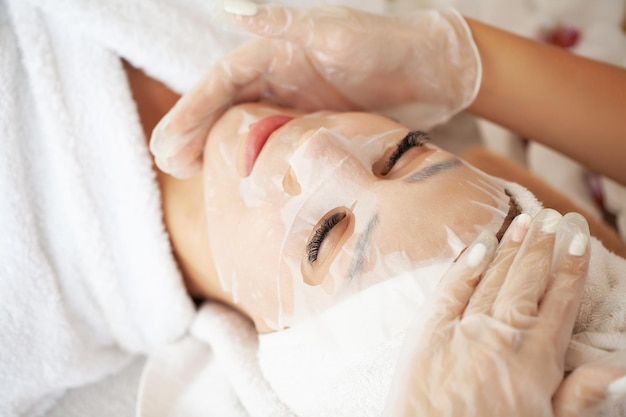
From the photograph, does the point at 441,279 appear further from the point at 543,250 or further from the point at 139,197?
the point at 139,197

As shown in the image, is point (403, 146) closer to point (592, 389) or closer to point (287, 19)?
point (287, 19)

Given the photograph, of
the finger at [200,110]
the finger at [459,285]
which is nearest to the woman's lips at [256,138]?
the finger at [200,110]

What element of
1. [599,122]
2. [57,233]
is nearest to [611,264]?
[599,122]

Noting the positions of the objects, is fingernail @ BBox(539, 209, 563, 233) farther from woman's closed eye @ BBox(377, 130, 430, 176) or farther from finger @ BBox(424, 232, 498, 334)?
woman's closed eye @ BBox(377, 130, 430, 176)

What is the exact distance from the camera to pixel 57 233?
102 centimetres

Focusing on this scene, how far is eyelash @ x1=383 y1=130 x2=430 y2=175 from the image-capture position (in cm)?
83

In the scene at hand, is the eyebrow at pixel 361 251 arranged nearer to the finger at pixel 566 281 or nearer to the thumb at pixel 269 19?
the finger at pixel 566 281

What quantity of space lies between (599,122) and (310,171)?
25.6 inches

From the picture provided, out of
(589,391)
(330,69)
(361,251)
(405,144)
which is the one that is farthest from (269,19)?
(589,391)

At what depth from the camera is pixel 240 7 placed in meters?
0.87

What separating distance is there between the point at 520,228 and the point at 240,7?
0.57 meters

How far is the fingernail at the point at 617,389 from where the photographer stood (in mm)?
521

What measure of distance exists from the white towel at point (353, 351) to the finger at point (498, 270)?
7 cm

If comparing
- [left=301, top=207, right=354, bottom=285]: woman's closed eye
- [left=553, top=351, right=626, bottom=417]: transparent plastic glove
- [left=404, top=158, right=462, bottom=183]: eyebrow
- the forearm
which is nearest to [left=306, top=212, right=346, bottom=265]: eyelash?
[left=301, top=207, right=354, bottom=285]: woman's closed eye
